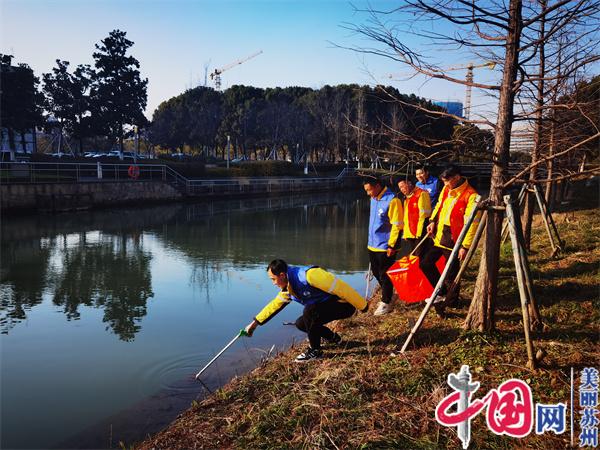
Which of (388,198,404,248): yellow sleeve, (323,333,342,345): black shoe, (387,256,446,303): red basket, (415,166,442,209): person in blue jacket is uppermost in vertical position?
(415,166,442,209): person in blue jacket

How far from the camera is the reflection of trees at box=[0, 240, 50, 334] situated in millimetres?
6727

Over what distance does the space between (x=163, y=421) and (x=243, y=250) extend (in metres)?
8.10

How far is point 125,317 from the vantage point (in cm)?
666

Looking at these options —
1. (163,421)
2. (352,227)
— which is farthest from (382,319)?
(352,227)

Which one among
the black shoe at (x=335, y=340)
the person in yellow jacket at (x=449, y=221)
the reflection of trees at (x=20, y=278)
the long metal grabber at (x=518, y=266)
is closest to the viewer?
the long metal grabber at (x=518, y=266)

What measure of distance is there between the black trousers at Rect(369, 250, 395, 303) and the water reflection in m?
3.25

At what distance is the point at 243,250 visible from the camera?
11891mm

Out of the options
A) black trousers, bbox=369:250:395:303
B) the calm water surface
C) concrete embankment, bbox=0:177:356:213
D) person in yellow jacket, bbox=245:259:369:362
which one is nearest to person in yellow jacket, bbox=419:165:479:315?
black trousers, bbox=369:250:395:303

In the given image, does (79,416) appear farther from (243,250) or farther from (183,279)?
(243,250)

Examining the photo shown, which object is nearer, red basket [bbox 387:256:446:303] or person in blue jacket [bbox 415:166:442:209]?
red basket [bbox 387:256:446:303]

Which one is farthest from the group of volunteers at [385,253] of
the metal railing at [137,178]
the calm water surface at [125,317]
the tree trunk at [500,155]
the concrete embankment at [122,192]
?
the metal railing at [137,178]

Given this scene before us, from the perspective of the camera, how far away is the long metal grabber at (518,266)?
328 centimetres

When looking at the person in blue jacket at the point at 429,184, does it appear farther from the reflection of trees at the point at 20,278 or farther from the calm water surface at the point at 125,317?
the reflection of trees at the point at 20,278

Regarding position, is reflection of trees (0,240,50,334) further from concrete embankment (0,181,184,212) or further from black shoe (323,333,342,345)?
concrete embankment (0,181,184,212)
